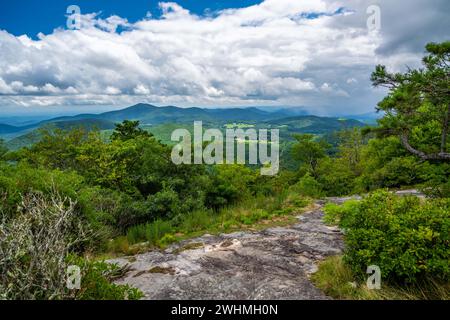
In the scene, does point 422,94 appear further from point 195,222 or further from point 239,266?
point 195,222

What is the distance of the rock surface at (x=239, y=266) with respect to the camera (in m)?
4.90

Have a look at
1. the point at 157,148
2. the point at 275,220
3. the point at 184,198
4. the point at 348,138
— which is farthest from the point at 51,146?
the point at 348,138

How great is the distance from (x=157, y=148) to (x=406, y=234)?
34.1 ft

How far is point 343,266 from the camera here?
17.3ft

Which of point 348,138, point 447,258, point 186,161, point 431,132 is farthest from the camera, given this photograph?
point 348,138

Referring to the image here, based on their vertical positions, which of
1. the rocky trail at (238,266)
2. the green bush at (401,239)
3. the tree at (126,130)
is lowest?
the rocky trail at (238,266)

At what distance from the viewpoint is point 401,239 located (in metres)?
4.43

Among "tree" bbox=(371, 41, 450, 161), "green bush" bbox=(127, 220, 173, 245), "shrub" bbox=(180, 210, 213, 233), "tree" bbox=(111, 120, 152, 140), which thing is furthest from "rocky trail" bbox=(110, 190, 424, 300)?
"tree" bbox=(111, 120, 152, 140)

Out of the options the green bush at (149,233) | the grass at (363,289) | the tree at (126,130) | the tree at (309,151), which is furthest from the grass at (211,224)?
the tree at (126,130)

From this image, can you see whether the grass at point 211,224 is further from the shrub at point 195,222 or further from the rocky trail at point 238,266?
the rocky trail at point 238,266

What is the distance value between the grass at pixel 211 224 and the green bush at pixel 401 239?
4234mm

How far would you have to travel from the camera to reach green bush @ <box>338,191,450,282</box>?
4305 millimetres
